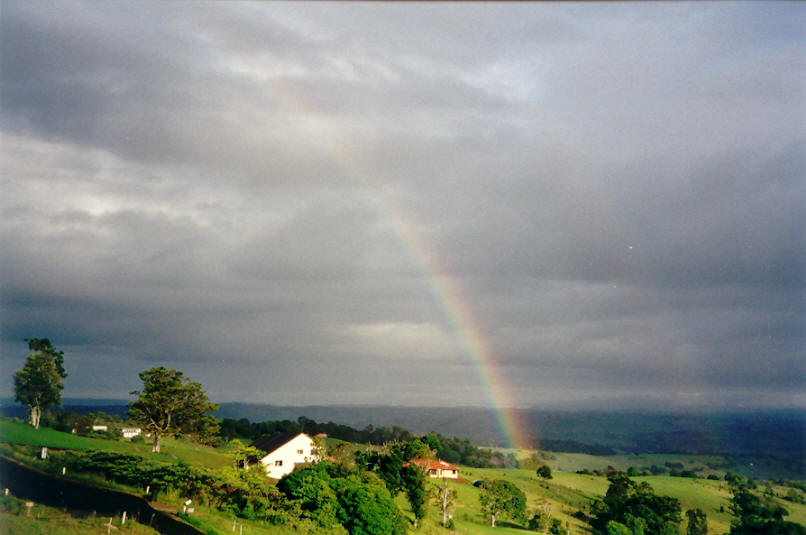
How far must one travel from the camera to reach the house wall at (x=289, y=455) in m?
84.7

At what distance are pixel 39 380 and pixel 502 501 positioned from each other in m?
68.5

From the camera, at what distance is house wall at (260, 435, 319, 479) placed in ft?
278

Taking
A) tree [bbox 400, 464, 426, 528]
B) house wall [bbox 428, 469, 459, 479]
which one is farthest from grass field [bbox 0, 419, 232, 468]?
house wall [bbox 428, 469, 459, 479]

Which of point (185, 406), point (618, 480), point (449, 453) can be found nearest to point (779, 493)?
point (618, 480)

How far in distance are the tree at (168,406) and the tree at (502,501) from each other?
136ft

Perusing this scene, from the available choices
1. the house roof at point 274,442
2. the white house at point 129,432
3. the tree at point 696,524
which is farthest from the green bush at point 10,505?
the tree at point 696,524

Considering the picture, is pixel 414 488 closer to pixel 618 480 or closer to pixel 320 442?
pixel 320 442

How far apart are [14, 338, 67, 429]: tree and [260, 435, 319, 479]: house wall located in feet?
105

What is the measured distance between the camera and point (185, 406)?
72438 mm

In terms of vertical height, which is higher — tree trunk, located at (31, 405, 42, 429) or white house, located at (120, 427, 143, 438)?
tree trunk, located at (31, 405, 42, 429)

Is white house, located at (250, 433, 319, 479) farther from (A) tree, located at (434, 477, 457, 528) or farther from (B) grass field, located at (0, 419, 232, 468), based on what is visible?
(A) tree, located at (434, 477, 457, 528)

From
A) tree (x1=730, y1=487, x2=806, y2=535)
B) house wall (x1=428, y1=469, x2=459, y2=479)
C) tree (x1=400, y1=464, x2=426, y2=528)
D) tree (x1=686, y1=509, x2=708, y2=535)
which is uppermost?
tree (x1=400, y1=464, x2=426, y2=528)

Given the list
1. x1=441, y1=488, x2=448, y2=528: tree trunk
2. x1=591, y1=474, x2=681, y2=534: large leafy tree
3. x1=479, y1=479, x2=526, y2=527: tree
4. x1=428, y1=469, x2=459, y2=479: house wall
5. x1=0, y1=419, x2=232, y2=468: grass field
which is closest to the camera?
x1=0, y1=419, x2=232, y2=468: grass field

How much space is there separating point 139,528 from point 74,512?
4.62 meters
